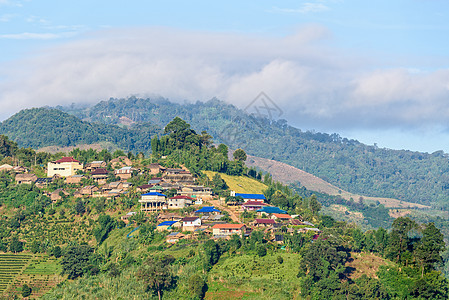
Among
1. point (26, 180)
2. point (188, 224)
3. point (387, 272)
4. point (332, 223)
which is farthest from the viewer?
point (26, 180)

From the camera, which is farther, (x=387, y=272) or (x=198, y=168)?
(x=198, y=168)

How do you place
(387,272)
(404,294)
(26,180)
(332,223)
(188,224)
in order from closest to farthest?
(404,294) → (387,272) → (188,224) → (332,223) → (26,180)

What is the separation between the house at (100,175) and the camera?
132 m

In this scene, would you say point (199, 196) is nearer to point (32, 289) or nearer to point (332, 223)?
point (332, 223)

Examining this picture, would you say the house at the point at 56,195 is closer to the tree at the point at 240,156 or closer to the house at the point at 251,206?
the house at the point at 251,206

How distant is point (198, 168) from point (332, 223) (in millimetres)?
37501

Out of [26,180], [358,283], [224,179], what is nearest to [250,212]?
[224,179]

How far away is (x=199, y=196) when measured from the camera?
122m

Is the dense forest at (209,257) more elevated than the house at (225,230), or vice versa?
the house at (225,230)

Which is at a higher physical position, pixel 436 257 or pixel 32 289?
pixel 436 257

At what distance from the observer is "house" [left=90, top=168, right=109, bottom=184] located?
13212 centimetres

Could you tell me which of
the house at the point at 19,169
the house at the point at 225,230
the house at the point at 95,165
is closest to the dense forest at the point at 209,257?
the house at the point at 225,230

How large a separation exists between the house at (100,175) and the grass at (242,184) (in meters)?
23.7

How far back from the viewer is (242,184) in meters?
140
